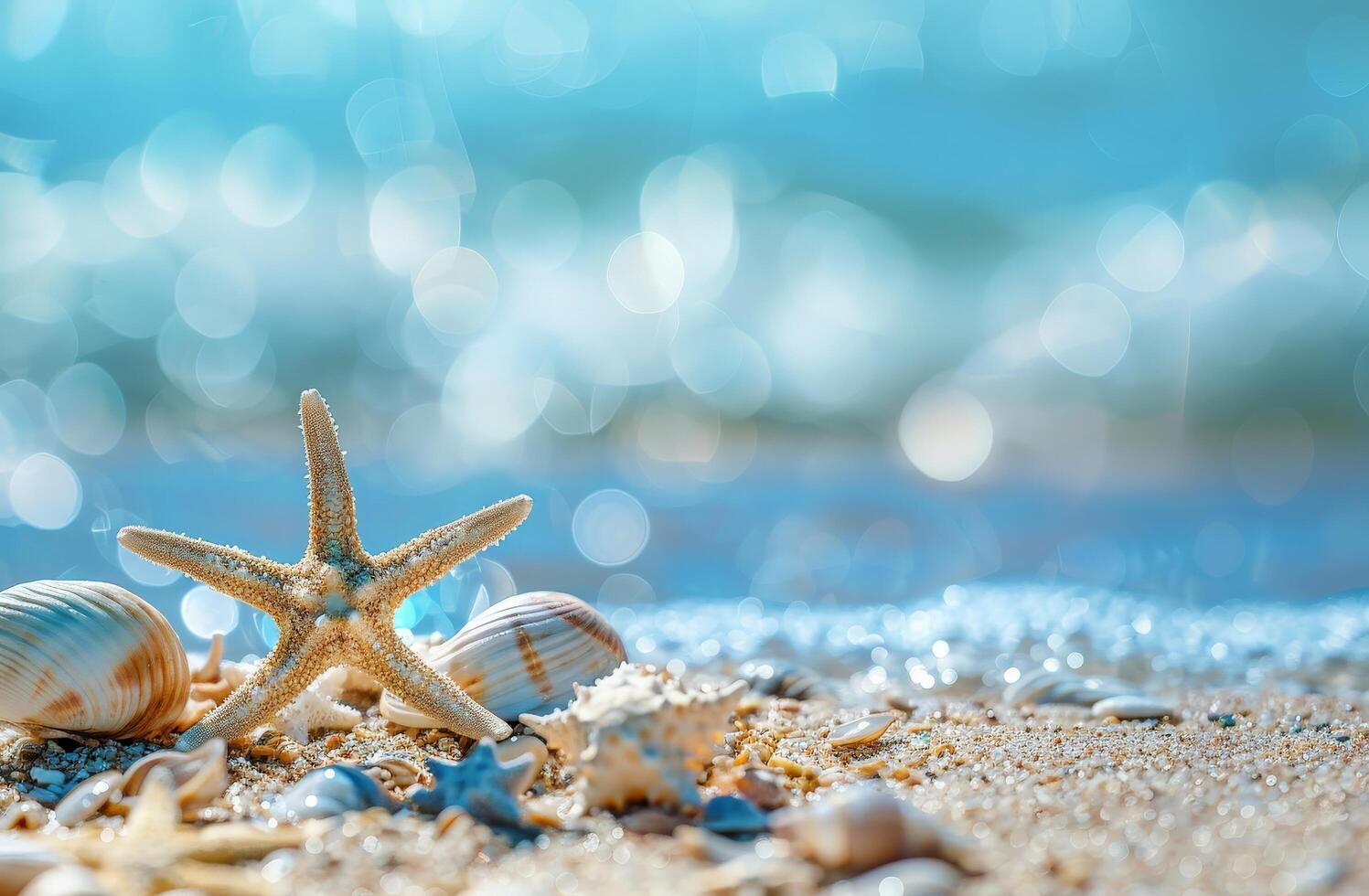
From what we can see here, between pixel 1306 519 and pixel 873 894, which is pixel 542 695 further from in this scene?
pixel 1306 519

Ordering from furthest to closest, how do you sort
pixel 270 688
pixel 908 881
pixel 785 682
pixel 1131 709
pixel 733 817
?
pixel 785 682 → pixel 1131 709 → pixel 270 688 → pixel 733 817 → pixel 908 881

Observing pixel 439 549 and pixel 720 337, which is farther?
pixel 720 337

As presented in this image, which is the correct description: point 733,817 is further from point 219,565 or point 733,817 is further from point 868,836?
point 219,565

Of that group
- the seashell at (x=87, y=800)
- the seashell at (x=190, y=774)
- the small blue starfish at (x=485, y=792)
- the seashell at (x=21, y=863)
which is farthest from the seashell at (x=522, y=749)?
the seashell at (x=21, y=863)

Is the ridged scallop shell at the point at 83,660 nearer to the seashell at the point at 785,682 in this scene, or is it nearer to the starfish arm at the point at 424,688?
the starfish arm at the point at 424,688

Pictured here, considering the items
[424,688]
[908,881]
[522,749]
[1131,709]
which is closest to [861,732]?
[522,749]

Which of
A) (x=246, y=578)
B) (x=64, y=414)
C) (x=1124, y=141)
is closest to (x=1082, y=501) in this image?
(x=1124, y=141)

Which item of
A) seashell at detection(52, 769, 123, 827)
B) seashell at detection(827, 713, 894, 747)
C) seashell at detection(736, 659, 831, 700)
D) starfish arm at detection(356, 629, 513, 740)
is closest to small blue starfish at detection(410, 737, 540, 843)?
starfish arm at detection(356, 629, 513, 740)
